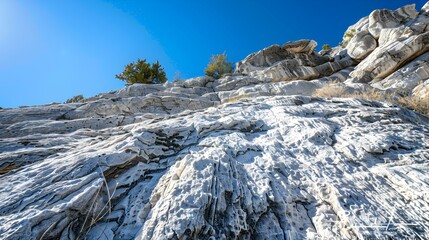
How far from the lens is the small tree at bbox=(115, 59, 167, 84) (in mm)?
20438

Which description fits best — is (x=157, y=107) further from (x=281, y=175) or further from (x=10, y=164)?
(x=281, y=175)

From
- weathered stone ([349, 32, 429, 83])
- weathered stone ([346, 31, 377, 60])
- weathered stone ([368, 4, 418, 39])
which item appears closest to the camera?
weathered stone ([349, 32, 429, 83])

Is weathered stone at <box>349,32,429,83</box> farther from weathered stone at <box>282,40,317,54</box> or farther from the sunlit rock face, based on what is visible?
the sunlit rock face

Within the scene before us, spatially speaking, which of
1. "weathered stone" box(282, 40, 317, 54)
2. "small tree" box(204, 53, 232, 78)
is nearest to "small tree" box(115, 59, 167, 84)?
"small tree" box(204, 53, 232, 78)

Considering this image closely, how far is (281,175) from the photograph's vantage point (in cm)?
310

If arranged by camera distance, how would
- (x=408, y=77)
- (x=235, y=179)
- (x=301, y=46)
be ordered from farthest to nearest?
(x=301, y=46) → (x=408, y=77) → (x=235, y=179)

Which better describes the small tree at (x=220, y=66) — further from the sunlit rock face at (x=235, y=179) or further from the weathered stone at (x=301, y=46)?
the sunlit rock face at (x=235, y=179)

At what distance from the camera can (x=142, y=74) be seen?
20609 millimetres

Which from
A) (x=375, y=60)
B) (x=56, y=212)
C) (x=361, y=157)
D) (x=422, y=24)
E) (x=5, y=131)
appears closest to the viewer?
(x=56, y=212)

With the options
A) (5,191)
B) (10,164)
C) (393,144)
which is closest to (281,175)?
(393,144)

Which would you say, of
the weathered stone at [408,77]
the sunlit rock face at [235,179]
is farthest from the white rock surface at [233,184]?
the weathered stone at [408,77]

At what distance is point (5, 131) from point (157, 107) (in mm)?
5282

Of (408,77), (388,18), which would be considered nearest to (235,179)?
(408,77)

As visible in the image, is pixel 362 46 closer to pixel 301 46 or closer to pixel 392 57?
pixel 301 46
